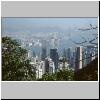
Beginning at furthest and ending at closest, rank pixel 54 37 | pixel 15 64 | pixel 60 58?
pixel 15 64 < pixel 60 58 < pixel 54 37

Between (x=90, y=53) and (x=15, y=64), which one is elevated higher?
(x=90, y=53)

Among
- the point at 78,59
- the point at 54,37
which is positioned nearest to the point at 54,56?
the point at 54,37

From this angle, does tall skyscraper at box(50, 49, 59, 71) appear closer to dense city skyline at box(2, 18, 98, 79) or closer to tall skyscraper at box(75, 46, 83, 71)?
dense city skyline at box(2, 18, 98, 79)

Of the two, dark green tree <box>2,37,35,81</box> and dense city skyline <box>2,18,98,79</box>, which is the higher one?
dense city skyline <box>2,18,98,79</box>

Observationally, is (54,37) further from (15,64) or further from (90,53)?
(15,64)

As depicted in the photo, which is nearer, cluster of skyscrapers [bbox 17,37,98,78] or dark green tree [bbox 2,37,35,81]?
cluster of skyscrapers [bbox 17,37,98,78]

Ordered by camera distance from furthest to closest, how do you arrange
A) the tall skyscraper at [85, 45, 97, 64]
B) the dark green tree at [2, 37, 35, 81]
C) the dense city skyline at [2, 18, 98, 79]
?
the dark green tree at [2, 37, 35, 81] → the tall skyscraper at [85, 45, 97, 64] → the dense city skyline at [2, 18, 98, 79]

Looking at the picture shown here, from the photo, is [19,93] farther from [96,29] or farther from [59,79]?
[96,29]

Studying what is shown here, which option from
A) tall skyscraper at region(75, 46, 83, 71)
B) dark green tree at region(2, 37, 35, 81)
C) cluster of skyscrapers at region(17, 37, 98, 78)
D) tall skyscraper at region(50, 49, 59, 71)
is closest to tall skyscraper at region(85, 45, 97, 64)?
cluster of skyscrapers at region(17, 37, 98, 78)
